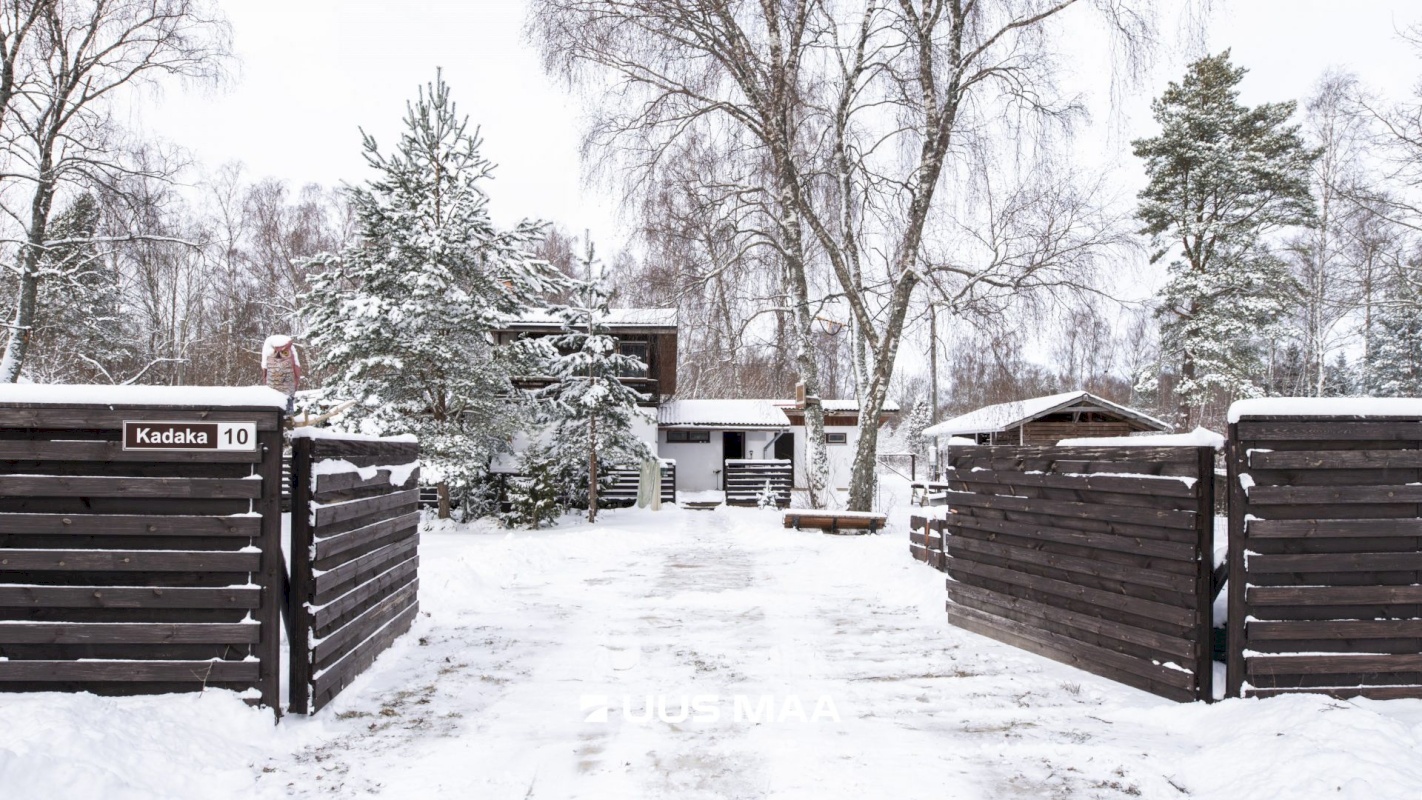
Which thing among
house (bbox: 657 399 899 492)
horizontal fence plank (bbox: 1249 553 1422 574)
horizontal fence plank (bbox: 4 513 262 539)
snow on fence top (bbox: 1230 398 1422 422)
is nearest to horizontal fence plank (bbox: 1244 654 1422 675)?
horizontal fence plank (bbox: 1249 553 1422 574)

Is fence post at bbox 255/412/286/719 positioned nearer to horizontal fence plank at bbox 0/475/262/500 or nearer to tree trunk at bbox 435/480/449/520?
horizontal fence plank at bbox 0/475/262/500

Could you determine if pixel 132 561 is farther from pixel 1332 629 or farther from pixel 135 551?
pixel 1332 629

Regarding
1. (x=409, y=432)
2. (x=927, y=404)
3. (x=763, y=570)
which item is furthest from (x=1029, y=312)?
(x=927, y=404)

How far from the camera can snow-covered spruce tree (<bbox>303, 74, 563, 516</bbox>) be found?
48.0 ft

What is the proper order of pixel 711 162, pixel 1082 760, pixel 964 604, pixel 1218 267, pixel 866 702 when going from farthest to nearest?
pixel 1218 267 < pixel 711 162 < pixel 964 604 < pixel 866 702 < pixel 1082 760

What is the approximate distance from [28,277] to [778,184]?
1294 cm

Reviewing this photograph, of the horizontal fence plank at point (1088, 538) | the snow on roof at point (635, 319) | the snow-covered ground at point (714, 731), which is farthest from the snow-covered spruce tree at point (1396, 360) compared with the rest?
the snow-covered ground at point (714, 731)

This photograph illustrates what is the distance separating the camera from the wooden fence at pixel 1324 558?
4301mm

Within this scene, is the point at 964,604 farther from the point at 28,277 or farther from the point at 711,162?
the point at 28,277

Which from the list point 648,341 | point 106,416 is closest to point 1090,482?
point 106,416

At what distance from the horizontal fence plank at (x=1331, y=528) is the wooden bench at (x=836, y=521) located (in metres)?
10.7

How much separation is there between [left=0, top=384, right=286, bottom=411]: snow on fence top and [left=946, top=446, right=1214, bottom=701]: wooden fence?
5.13m

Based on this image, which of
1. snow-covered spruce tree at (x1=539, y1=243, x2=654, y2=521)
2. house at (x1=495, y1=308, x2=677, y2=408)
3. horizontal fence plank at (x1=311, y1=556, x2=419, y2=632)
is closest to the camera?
horizontal fence plank at (x1=311, y1=556, x2=419, y2=632)

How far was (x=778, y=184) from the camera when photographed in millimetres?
14875
